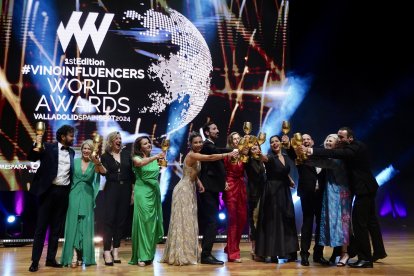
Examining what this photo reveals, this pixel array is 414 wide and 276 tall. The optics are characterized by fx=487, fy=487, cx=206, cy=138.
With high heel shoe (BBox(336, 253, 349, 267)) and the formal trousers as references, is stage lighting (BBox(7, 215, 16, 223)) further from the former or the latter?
high heel shoe (BBox(336, 253, 349, 267))

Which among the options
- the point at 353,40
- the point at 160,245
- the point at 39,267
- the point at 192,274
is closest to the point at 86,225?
the point at 39,267

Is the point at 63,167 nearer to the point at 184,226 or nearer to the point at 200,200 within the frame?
the point at 184,226

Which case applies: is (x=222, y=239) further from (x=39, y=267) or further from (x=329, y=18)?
(x=329, y=18)

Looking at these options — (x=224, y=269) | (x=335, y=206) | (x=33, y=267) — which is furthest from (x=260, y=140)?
(x=33, y=267)

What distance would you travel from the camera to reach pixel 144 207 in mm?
5199

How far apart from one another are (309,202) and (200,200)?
3.92 feet

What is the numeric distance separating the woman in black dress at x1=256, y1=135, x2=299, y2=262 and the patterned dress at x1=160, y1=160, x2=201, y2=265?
0.75 metres

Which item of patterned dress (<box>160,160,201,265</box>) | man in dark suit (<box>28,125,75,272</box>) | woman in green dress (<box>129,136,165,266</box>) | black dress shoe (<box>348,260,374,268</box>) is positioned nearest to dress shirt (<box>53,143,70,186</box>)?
man in dark suit (<box>28,125,75,272</box>)

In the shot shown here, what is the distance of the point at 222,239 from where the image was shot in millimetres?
7539

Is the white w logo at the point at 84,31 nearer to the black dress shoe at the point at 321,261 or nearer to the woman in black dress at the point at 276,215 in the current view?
the woman in black dress at the point at 276,215

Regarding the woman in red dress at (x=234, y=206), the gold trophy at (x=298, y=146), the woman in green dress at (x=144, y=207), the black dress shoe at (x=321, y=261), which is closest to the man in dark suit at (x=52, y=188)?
the woman in green dress at (x=144, y=207)

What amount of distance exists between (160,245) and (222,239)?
0.99 meters

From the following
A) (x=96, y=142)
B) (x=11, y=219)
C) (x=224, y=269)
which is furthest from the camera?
(x=11, y=219)

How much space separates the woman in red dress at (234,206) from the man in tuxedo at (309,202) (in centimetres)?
66
